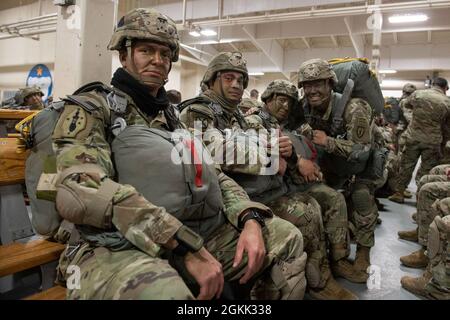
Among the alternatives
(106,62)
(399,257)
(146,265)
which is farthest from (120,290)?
(399,257)

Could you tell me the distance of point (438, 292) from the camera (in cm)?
225

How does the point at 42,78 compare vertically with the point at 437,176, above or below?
above

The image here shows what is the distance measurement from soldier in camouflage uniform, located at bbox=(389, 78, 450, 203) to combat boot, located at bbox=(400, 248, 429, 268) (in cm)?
262

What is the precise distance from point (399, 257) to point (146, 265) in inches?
114

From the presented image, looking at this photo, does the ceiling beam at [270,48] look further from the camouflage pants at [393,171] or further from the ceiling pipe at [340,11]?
the camouflage pants at [393,171]

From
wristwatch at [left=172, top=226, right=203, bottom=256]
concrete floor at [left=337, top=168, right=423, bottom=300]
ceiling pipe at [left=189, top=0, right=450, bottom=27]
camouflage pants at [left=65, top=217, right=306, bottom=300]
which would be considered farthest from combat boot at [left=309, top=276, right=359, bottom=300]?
ceiling pipe at [left=189, top=0, right=450, bottom=27]

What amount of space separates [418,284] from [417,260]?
598 millimetres

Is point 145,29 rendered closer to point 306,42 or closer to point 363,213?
point 363,213

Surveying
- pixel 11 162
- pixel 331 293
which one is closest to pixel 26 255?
pixel 11 162

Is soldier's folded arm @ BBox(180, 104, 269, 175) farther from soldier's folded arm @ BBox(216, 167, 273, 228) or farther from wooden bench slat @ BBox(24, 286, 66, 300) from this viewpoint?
wooden bench slat @ BBox(24, 286, 66, 300)

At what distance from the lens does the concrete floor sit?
2.39m

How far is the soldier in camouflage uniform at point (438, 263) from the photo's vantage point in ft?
7.18

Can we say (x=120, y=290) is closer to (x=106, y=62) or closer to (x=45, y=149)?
(x=45, y=149)

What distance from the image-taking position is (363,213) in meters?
2.86
